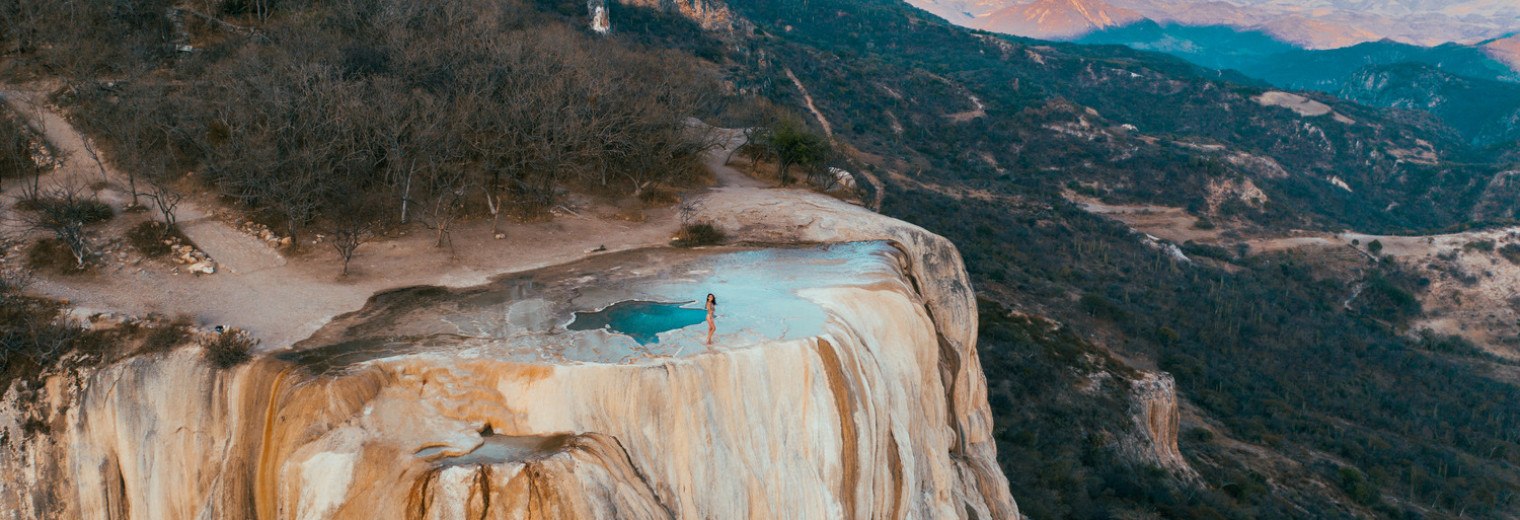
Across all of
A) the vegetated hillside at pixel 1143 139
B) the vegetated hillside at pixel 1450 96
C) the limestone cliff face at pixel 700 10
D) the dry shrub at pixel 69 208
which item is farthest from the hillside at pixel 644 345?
the vegetated hillside at pixel 1450 96

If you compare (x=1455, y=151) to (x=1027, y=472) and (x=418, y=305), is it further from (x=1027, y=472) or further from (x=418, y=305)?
(x=418, y=305)

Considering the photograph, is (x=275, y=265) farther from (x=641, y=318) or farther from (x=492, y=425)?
(x=492, y=425)

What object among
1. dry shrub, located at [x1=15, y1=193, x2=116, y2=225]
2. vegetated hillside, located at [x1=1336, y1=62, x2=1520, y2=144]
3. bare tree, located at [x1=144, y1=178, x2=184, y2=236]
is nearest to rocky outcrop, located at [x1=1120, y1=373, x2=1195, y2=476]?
bare tree, located at [x1=144, y1=178, x2=184, y2=236]

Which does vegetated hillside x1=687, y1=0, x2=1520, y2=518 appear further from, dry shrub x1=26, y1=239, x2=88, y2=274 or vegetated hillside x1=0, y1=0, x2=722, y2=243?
dry shrub x1=26, y1=239, x2=88, y2=274

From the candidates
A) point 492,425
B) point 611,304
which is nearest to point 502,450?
point 492,425

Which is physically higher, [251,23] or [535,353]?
[251,23]

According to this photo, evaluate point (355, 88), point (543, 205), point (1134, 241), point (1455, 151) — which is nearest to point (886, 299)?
point (543, 205)
